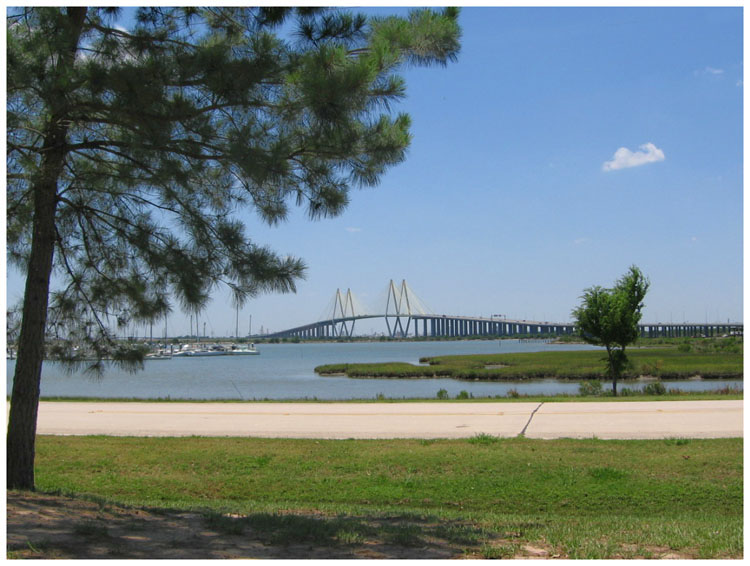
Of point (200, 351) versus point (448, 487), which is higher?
point (200, 351)

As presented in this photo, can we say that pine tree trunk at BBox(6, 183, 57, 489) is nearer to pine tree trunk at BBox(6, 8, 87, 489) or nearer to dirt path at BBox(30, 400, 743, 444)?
pine tree trunk at BBox(6, 8, 87, 489)

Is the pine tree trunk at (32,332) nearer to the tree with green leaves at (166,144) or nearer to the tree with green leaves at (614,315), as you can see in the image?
the tree with green leaves at (166,144)

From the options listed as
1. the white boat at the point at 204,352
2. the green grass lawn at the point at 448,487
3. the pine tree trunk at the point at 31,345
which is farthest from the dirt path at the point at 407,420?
the white boat at the point at 204,352

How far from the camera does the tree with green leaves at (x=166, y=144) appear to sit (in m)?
5.86

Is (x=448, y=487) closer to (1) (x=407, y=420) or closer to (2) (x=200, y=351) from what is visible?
(1) (x=407, y=420)

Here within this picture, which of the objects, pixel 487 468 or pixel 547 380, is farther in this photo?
pixel 547 380

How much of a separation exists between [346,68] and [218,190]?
6.86 ft

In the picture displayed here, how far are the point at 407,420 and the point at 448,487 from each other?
5821mm

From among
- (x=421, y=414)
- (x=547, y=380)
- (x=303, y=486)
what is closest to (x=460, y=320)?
(x=547, y=380)

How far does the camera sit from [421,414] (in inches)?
587

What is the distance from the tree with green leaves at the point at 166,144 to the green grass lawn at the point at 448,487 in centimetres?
203

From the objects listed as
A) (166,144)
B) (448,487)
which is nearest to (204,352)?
(448,487)

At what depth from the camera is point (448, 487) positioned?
26.2ft

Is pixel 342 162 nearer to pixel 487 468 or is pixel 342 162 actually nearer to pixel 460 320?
pixel 487 468
